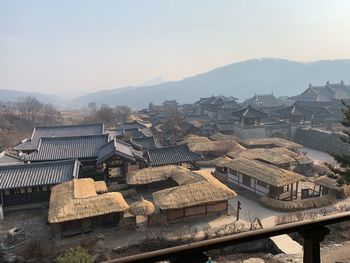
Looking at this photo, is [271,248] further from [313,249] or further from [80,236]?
[313,249]

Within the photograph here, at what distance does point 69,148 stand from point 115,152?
673cm

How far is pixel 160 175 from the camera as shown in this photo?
26.9 meters

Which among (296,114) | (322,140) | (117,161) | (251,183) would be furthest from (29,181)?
(296,114)

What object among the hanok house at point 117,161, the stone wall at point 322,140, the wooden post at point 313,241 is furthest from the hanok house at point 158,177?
the stone wall at point 322,140

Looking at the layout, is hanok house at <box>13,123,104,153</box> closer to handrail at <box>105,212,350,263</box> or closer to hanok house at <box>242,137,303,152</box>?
hanok house at <box>242,137,303,152</box>

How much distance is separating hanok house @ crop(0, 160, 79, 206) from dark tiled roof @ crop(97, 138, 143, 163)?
2994 millimetres

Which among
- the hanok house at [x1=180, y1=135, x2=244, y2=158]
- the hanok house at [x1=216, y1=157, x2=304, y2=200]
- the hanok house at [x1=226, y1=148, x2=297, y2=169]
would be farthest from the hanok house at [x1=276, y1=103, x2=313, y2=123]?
the hanok house at [x1=216, y1=157, x2=304, y2=200]

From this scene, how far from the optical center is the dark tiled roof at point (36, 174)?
77.2ft

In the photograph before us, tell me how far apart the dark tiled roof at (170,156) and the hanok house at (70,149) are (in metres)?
5.40

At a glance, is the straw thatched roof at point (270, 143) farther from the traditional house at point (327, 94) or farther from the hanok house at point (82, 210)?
the traditional house at point (327, 94)

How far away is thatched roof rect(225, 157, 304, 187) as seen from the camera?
79.2 ft

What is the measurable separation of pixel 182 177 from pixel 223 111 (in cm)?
4308

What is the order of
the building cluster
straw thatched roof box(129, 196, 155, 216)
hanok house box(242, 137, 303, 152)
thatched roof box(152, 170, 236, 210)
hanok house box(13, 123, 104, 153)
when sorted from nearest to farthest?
straw thatched roof box(129, 196, 155, 216) → the building cluster → thatched roof box(152, 170, 236, 210) → hanok house box(13, 123, 104, 153) → hanok house box(242, 137, 303, 152)

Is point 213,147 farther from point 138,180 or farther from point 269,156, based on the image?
point 138,180
